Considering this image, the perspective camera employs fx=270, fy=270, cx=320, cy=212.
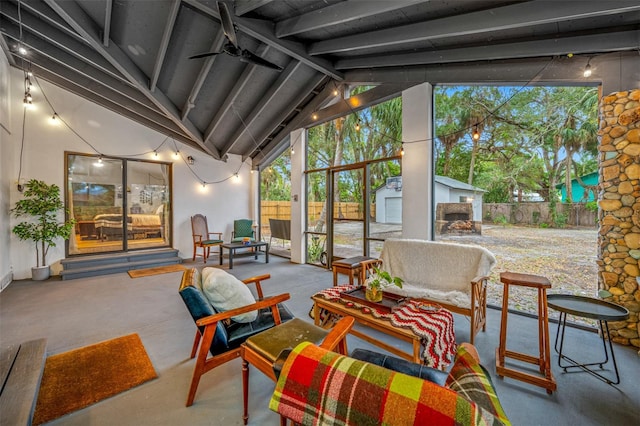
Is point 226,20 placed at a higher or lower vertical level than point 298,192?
higher

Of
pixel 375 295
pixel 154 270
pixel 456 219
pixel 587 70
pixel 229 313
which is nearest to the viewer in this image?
pixel 229 313

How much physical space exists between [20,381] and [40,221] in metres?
4.63

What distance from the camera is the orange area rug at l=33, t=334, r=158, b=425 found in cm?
189

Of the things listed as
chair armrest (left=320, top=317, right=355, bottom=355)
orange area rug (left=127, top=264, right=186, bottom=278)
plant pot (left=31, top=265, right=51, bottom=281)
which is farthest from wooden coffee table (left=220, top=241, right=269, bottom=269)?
chair armrest (left=320, top=317, right=355, bottom=355)

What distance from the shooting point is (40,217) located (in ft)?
16.6

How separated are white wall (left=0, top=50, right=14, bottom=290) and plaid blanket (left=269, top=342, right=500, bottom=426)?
6112 mm

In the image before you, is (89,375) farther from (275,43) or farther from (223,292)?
(275,43)

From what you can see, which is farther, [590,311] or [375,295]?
[375,295]

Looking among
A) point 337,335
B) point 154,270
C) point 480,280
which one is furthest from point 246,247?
point 337,335

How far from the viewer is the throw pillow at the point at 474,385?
2.52ft

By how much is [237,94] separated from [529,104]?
14.6ft

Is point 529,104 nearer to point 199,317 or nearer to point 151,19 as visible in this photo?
point 199,317

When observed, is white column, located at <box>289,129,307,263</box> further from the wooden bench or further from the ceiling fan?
the wooden bench

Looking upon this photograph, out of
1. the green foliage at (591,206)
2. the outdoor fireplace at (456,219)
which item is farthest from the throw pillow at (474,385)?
the outdoor fireplace at (456,219)
